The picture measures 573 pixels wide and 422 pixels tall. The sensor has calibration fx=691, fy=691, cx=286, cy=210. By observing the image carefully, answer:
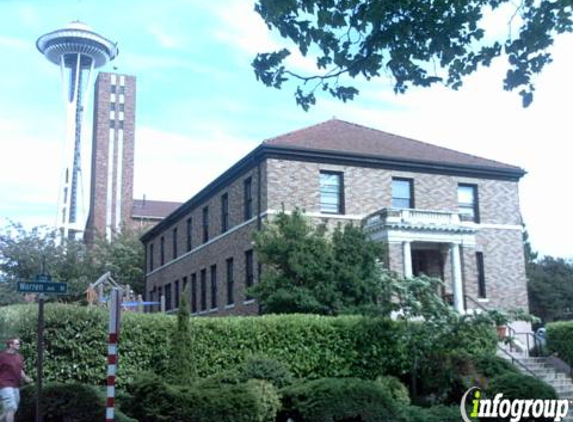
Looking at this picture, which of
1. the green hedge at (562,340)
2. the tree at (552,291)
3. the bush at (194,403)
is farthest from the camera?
the tree at (552,291)

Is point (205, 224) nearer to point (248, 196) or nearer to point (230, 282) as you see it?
point (230, 282)

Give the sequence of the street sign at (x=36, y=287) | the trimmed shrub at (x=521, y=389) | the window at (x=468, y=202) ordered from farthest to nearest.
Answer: the window at (x=468, y=202) < the trimmed shrub at (x=521, y=389) < the street sign at (x=36, y=287)

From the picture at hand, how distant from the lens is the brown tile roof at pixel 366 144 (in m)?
29.3

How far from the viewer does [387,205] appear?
29.8 meters

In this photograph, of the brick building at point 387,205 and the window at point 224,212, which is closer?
the brick building at point 387,205

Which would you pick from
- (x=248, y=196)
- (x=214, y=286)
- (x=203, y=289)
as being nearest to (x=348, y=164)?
(x=248, y=196)

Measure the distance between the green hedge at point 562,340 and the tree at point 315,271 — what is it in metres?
7.81

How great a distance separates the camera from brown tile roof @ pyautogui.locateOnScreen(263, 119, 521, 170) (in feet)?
96.0

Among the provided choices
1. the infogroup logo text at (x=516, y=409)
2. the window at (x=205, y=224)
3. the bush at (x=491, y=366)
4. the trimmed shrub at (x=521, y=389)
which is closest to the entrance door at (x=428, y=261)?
the bush at (x=491, y=366)

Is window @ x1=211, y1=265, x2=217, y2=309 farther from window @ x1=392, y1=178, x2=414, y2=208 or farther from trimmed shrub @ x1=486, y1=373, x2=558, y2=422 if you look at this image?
trimmed shrub @ x1=486, y1=373, x2=558, y2=422

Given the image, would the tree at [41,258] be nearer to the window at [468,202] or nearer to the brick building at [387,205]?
the brick building at [387,205]

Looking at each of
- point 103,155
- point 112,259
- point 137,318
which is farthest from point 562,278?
point 103,155

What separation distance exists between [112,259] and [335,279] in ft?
119

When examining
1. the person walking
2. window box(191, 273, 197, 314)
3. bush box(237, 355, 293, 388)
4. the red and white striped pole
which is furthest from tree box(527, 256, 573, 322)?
the red and white striped pole
